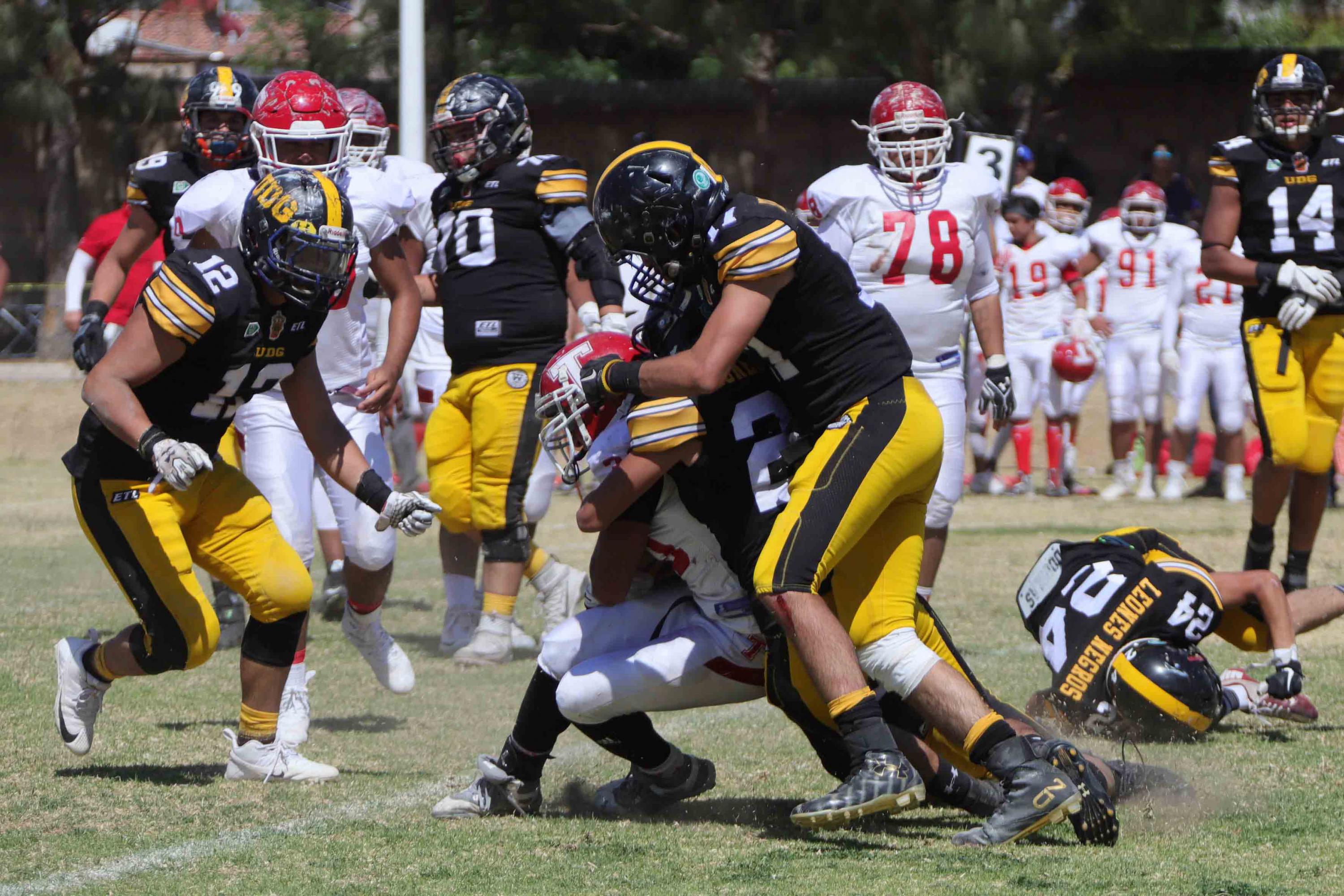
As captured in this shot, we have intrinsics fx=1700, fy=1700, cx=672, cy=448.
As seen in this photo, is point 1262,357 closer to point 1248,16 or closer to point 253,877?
point 253,877

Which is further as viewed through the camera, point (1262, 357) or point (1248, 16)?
point (1248, 16)

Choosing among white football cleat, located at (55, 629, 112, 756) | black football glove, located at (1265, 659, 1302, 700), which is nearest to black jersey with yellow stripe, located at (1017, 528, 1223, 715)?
black football glove, located at (1265, 659, 1302, 700)

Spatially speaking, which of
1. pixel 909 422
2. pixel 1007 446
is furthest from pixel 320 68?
pixel 909 422

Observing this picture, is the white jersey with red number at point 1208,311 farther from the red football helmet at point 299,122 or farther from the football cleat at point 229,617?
the red football helmet at point 299,122

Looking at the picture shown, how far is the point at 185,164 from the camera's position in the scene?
6340mm

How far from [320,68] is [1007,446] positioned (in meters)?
8.65

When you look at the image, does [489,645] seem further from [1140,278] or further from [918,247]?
[1140,278]

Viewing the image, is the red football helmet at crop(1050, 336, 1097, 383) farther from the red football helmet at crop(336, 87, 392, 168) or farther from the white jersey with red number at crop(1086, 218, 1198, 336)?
the red football helmet at crop(336, 87, 392, 168)

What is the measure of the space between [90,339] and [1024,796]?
4220mm

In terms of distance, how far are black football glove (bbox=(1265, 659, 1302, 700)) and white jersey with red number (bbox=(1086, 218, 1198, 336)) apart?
23.9ft

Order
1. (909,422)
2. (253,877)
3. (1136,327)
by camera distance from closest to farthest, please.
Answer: (253,877) → (909,422) → (1136,327)

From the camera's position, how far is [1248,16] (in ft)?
54.3

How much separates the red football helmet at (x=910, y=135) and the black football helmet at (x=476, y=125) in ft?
4.48

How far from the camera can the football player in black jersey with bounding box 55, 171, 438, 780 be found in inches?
166
